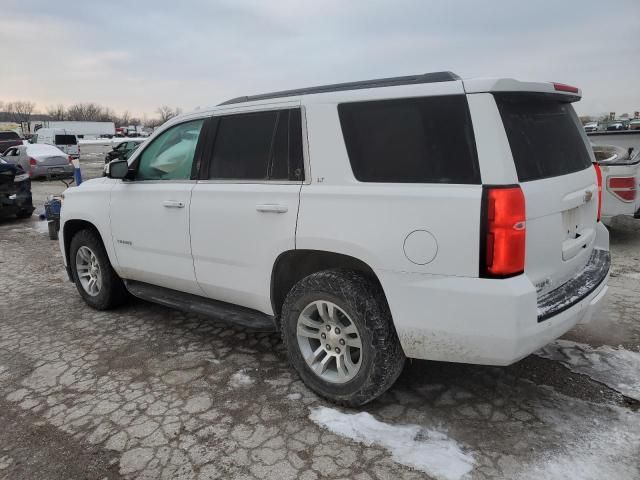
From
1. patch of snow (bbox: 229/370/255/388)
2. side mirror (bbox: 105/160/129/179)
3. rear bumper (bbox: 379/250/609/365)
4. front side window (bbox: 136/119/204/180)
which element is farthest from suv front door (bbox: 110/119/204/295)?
rear bumper (bbox: 379/250/609/365)

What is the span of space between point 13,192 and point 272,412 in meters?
→ 10.1

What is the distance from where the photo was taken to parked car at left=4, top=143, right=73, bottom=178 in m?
18.7

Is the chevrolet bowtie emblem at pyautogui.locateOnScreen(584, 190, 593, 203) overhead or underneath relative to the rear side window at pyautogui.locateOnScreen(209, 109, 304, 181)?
underneath

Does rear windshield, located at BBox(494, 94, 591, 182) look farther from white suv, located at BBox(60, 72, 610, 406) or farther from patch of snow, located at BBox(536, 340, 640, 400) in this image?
patch of snow, located at BBox(536, 340, 640, 400)

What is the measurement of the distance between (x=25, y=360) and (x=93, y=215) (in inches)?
53.8

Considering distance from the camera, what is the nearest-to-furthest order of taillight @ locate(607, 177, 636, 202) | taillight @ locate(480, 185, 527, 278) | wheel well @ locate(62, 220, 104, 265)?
taillight @ locate(480, 185, 527, 278), wheel well @ locate(62, 220, 104, 265), taillight @ locate(607, 177, 636, 202)

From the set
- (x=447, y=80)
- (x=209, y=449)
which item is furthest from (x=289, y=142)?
(x=209, y=449)

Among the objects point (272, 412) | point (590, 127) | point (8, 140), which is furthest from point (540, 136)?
point (590, 127)

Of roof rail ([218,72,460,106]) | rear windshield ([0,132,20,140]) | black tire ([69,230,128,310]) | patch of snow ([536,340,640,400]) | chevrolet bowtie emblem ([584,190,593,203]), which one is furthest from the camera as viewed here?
rear windshield ([0,132,20,140])

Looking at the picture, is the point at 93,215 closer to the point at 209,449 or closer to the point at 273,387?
the point at 273,387

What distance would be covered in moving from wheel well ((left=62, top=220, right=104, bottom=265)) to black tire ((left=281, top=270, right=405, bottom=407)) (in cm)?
278

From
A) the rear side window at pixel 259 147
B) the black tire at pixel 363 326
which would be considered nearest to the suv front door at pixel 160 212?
the rear side window at pixel 259 147

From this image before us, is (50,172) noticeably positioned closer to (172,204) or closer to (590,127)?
(172,204)

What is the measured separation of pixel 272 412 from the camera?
121 inches
